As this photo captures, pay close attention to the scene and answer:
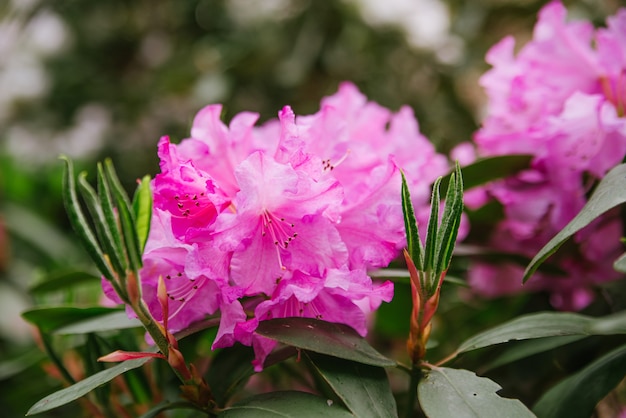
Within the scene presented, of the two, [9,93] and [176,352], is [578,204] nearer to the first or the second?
[176,352]

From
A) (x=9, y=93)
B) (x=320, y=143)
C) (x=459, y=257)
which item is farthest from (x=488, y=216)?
(x=9, y=93)

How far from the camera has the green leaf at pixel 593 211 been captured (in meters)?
0.50

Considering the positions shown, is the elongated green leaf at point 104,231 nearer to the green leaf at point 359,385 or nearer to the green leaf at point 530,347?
the green leaf at point 359,385

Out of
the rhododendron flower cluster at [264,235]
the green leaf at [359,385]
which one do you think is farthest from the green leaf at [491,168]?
the green leaf at [359,385]

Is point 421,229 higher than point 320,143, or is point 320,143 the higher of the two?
point 320,143

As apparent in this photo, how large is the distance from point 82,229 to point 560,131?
20.3 inches

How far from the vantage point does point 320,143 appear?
66 cm

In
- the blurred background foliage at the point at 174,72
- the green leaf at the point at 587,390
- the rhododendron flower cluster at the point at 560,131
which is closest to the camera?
the green leaf at the point at 587,390

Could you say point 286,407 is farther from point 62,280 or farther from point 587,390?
point 62,280

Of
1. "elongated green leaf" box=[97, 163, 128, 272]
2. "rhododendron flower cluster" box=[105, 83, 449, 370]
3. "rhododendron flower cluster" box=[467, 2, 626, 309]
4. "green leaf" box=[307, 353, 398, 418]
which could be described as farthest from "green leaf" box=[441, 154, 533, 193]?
"elongated green leaf" box=[97, 163, 128, 272]

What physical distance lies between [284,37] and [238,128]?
4.84ft

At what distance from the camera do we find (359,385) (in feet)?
1.69

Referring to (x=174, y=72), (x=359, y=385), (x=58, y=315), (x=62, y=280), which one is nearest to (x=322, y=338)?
(x=359, y=385)

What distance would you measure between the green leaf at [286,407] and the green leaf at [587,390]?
0.77 feet
